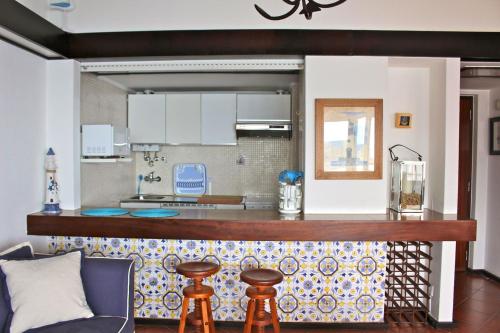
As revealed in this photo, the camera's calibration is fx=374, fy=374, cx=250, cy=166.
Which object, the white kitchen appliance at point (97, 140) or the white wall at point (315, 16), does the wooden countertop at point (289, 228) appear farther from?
the white wall at point (315, 16)

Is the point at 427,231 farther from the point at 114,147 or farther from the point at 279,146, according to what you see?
the point at 114,147

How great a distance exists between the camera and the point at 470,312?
370 cm

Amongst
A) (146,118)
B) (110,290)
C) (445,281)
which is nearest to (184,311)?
(110,290)

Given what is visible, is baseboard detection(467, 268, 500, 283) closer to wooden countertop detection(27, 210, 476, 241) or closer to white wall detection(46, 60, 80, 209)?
wooden countertop detection(27, 210, 476, 241)

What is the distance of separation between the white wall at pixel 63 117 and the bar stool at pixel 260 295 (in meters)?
1.93

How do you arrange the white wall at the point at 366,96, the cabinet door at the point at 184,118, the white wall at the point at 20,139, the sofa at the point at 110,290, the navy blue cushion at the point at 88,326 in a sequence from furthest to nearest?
1. the cabinet door at the point at 184,118
2. the white wall at the point at 366,96
3. the white wall at the point at 20,139
4. the sofa at the point at 110,290
5. the navy blue cushion at the point at 88,326

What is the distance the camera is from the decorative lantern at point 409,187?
3.30 metres

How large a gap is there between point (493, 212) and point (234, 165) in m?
3.40

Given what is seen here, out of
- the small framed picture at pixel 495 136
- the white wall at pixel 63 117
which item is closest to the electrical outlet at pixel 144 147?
the white wall at pixel 63 117

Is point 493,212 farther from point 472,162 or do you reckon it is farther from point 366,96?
point 366,96

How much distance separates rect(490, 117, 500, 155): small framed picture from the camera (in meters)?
4.71

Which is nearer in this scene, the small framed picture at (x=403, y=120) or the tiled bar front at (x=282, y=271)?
the tiled bar front at (x=282, y=271)

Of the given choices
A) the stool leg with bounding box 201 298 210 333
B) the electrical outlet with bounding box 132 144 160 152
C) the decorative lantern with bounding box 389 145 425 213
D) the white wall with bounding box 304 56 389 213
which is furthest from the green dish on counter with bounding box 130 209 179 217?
the decorative lantern with bounding box 389 145 425 213

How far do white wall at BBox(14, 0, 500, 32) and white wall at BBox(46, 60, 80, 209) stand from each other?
0.42 metres
